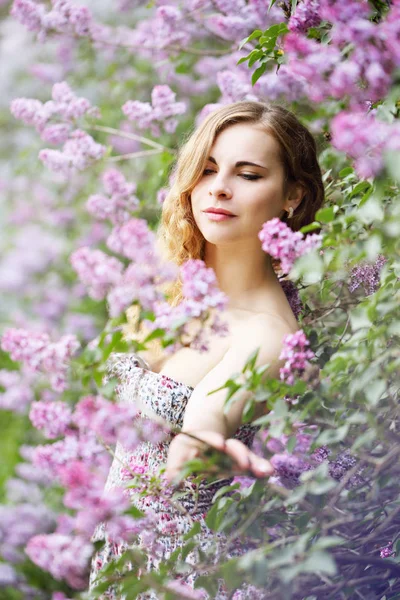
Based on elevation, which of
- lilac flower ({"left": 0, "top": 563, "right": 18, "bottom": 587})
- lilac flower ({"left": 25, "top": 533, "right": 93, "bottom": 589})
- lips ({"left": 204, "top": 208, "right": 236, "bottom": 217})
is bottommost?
lilac flower ({"left": 0, "top": 563, "right": 18, "bottom": 587})

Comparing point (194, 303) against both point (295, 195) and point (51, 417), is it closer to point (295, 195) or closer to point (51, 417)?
point (51, 417)

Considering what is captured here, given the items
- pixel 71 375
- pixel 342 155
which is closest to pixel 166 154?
pixel 342 155

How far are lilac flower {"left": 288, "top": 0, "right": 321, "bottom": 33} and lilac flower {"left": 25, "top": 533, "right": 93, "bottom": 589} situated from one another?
102 centimetres

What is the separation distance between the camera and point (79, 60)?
3576 mm

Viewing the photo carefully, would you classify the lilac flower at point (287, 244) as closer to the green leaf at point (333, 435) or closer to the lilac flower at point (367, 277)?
the green leaf at point (333, 435)

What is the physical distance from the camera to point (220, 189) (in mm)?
1481

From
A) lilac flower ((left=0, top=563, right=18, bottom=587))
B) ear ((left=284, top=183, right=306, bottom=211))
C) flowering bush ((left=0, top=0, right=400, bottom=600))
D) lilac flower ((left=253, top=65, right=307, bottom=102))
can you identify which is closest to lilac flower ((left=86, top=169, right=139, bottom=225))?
flowering bush ((left=0, top=0, right=400, bottom=600))

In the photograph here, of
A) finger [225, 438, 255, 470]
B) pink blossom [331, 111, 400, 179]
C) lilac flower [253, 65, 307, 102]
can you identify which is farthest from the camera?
lilac flower [253, 65, 307, 102]

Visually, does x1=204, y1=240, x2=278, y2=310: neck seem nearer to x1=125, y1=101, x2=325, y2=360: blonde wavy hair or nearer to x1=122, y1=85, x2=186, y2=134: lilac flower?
x1=125, y1=101, x2=325, y2=360: blonde wavy hair

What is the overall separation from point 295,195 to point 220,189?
24 cm

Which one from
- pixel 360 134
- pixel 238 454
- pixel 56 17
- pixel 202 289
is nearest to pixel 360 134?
pixel 360 134

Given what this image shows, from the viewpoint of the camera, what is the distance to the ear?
64.2 inches

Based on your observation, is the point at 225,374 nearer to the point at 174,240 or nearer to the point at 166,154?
the point at 174,240

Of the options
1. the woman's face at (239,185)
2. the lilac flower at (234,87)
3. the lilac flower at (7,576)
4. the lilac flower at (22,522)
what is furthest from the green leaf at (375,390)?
the lilac flower at (22,522)
